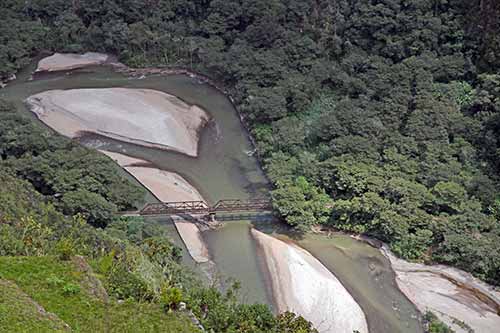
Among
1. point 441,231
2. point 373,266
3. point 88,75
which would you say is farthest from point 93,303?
point 88,75

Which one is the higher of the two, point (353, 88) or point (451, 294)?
point (353, 88)

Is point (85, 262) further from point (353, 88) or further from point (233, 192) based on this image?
point (353, 88)

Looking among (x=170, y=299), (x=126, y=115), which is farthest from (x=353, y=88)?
(x=170, y=299)

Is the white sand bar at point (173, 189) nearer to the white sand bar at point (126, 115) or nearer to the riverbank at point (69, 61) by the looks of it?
the white sand bar at point (126, 115)

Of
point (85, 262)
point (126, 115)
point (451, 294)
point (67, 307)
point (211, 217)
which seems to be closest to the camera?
point (67, 307)

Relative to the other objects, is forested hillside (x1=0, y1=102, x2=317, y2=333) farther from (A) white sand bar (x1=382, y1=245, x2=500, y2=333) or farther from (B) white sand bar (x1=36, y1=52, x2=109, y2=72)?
(B) white sand bar (x1=36, y1=52, x2=109, y2=72)

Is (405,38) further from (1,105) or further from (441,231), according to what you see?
(1,105)
